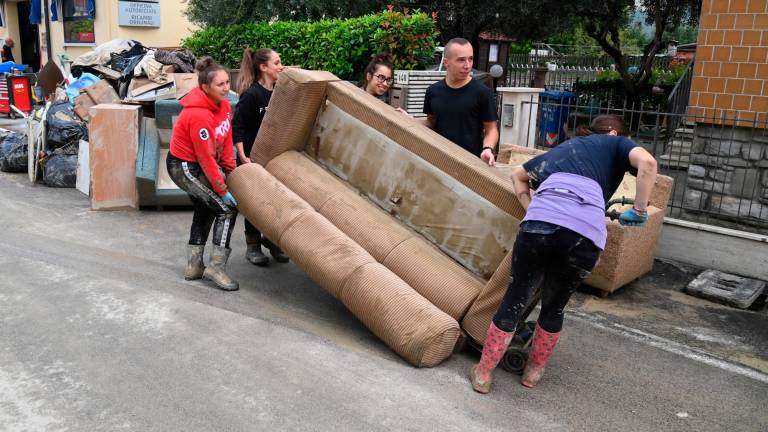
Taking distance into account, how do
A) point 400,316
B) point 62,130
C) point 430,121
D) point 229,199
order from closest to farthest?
point 400,316 → point 229,199 → point 430,121 → point 62,130

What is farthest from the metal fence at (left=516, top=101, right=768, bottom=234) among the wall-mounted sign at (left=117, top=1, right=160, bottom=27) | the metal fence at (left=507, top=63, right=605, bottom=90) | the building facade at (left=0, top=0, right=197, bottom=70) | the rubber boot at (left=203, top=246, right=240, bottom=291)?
the wall-mounted sign at (left=117, top=1, right=160, bottom=27)

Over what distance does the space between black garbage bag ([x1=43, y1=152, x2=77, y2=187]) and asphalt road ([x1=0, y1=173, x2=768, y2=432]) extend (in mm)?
3441

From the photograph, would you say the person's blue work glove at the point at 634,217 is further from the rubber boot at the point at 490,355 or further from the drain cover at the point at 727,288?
the drain cover at the point at 727,288

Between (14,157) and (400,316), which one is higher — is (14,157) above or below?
below

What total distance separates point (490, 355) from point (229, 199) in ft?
7.23

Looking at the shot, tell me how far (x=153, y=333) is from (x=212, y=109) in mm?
1600

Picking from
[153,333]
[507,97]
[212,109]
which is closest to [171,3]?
[507,97]

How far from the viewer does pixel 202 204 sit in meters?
4.67

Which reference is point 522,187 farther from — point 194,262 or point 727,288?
point 727,288

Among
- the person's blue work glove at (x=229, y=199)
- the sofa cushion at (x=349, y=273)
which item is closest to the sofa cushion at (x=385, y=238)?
the sofa cushion at (x=349, y=273)

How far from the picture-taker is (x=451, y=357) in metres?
3.78

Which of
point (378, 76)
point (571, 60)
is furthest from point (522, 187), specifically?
point (571, 60)

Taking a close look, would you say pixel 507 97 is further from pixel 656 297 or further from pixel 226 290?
pixel 226 290

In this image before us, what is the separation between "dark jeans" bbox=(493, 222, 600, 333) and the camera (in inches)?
123
